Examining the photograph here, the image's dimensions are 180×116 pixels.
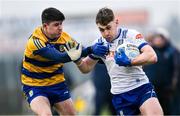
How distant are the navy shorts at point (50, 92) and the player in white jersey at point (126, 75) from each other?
104 centimetres

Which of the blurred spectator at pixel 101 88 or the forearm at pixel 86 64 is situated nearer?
the forearm at pixel 86 64

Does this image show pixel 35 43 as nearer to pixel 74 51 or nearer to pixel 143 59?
pixel 74 51

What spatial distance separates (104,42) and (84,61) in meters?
0.69

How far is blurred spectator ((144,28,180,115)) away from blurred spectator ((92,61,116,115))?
912mm

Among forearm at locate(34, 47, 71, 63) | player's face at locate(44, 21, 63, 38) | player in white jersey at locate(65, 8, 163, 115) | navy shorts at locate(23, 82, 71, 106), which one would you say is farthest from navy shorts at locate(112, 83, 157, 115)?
player's face at locate(44, 21, 63, 38)

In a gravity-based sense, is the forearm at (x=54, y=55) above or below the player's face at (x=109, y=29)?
below

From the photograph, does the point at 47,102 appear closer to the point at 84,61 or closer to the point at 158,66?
the point at 84,61

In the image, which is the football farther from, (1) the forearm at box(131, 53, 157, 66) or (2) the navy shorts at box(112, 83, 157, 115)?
(2) the navy shorts at box(112, 83, 157, 115)

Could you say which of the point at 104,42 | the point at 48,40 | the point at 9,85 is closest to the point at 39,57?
the point at 48,40

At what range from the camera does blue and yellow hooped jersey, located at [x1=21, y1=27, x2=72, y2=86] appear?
12.8 metres

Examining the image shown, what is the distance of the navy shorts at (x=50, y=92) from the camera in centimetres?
1300

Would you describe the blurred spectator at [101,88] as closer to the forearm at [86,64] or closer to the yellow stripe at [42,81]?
the yellow stripe at [42,81]

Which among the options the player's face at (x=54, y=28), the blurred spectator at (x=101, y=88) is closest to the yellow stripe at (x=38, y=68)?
the player's face at (x=54, y=28)

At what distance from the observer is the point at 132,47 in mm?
12055
